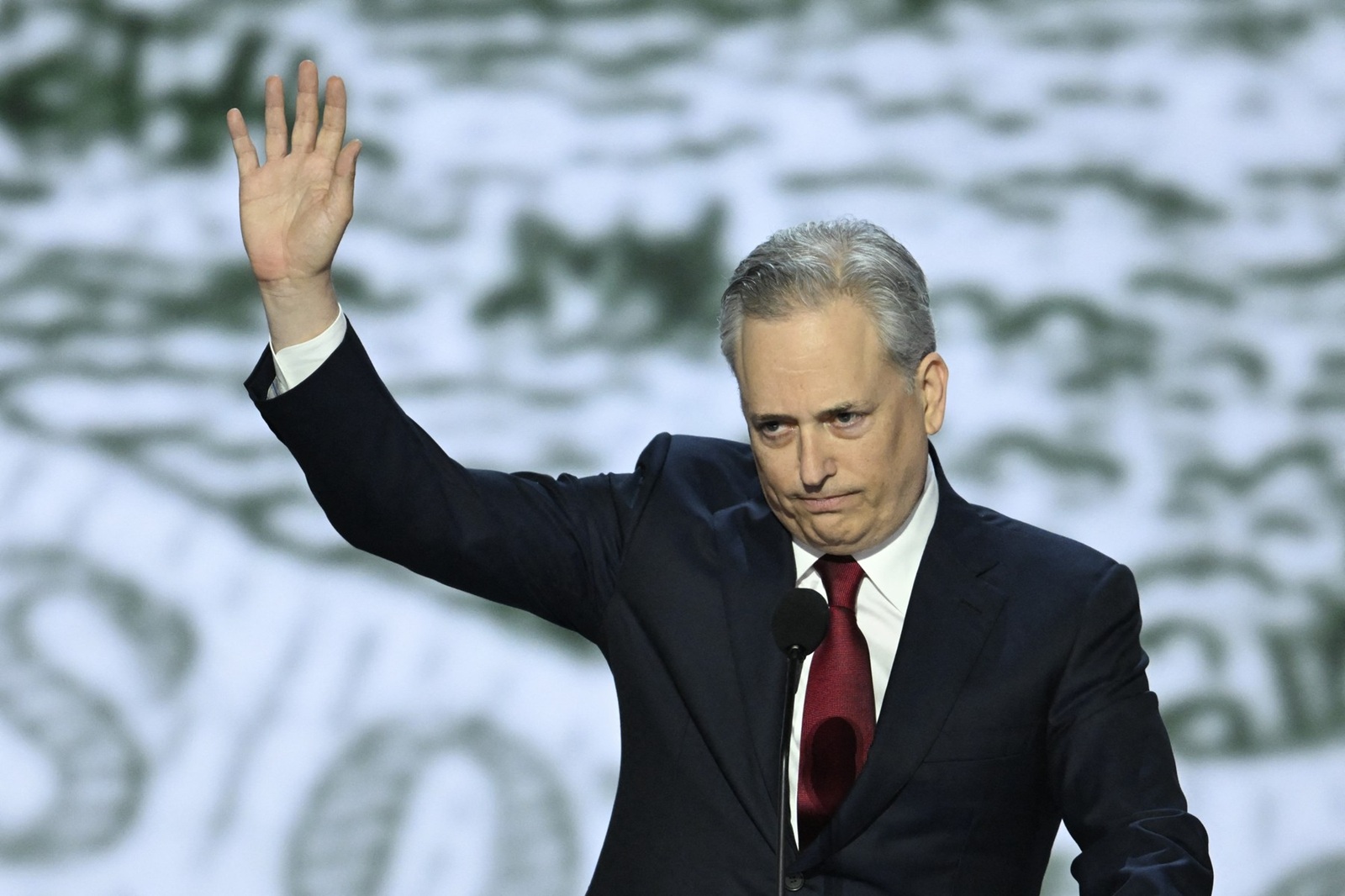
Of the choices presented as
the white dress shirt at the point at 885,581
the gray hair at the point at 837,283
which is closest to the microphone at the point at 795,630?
the white dress shirt at the point at 885,581

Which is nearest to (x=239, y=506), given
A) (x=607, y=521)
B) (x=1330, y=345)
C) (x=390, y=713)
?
(x=390, y=713)

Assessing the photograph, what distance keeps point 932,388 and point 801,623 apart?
0.41 metres

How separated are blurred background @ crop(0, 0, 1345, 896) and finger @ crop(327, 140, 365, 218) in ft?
4.79

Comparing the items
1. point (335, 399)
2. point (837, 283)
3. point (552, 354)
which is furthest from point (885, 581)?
point (552, 354)

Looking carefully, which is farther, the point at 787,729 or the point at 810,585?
the point at 810,585

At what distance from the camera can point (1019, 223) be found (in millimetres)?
3086

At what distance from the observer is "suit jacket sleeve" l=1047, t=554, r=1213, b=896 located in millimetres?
1506

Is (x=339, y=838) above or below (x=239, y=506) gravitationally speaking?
below

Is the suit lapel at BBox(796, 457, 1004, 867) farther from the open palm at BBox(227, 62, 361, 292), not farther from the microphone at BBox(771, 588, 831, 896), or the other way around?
the open palm at BBox(227, 62, 361, 292)

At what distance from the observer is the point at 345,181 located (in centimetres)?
159

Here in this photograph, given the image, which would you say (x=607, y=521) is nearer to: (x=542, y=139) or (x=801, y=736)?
(x=801, y=736)

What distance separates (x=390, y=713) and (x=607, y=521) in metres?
1.33

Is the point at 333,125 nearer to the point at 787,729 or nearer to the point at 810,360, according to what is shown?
the point at 810,360

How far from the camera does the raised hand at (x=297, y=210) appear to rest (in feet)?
5.16
